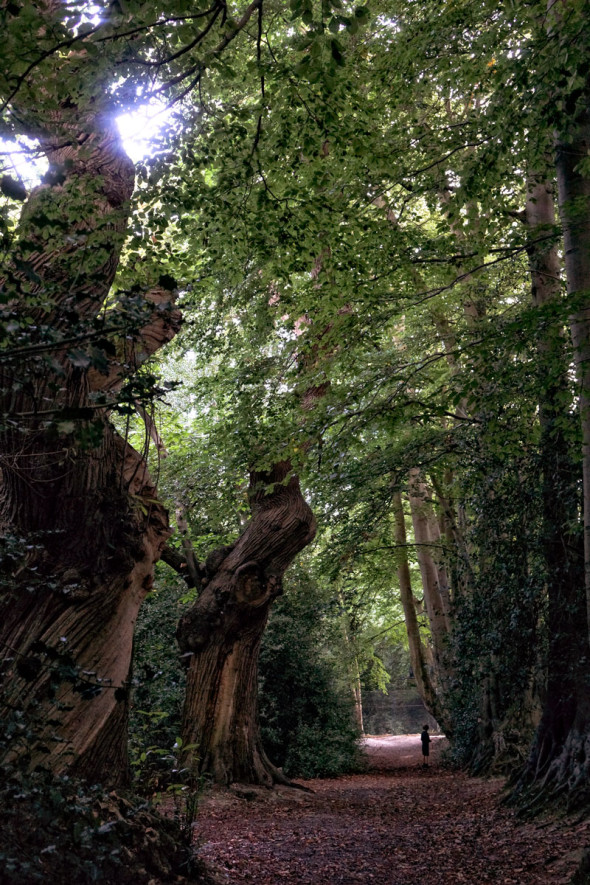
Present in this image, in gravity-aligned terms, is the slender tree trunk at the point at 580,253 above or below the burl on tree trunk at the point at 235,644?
above

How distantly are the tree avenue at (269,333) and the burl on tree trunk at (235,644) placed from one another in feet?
0.14

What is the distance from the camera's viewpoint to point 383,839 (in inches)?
299

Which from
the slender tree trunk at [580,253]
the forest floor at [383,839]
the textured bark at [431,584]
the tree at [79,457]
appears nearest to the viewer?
the tree at [79,457]

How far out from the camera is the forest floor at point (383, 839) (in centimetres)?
583

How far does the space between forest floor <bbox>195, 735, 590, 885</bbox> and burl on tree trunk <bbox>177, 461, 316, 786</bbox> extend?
2.05ft

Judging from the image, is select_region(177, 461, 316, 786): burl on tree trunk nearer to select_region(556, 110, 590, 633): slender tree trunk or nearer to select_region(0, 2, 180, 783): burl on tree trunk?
select_region(0, 2, 180, 783): burl on tree trunk

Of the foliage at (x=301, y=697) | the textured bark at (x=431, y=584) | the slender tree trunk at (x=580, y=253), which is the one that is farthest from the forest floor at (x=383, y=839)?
the textured bark at (x=431, y=584)

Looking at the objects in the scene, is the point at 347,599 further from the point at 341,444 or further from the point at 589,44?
the point at 589,44

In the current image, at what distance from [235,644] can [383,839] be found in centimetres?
366

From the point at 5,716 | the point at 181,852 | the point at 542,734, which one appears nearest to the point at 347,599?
the point at 542,734

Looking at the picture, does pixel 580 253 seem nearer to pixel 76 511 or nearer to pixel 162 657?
pixel 76 511

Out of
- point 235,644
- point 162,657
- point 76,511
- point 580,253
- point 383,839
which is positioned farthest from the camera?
point 162,657

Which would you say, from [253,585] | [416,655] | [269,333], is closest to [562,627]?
[253,585]

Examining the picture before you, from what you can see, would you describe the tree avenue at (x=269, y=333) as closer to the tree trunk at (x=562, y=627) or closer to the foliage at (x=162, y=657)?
the tree trunk at (x=562, y=627)
